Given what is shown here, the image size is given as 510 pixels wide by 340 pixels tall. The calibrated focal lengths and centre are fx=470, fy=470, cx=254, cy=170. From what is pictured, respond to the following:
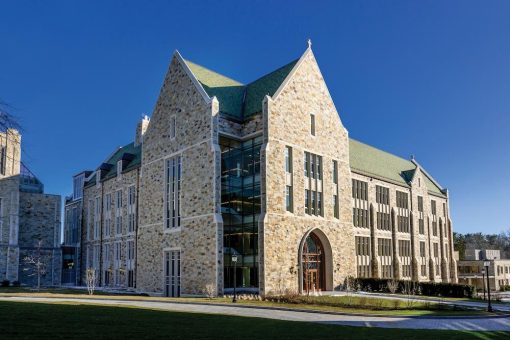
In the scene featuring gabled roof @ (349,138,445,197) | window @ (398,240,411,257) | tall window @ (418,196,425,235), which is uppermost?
gabled roof @ (349,138,445,197)

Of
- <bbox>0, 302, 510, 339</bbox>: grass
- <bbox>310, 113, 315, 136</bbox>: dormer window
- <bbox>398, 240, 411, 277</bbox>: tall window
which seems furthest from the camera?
<bbox>398, 240, 411, 277</bbox>: tall window

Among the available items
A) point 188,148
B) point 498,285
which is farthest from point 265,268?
point 498,285

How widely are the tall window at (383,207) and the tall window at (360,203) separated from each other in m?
2.59

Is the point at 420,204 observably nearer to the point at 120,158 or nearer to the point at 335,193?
the point at 335,193

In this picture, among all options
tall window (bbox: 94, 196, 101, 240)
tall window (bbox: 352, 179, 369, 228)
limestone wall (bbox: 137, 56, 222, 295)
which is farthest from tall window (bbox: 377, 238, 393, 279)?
tall window (bbox: 94, 196, 101, 240)

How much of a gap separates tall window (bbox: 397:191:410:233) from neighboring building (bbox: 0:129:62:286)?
39.2 metres

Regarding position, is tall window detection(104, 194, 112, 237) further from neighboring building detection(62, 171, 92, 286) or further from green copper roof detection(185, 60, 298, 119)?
green copper roof detection(185, 60, 298, 119)

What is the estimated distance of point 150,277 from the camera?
39.3m

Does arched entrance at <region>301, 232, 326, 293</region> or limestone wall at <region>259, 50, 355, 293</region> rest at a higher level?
limestone wall at <region>259, 50, 355, 293</region>

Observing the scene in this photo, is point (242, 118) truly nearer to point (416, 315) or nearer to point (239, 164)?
point (239, 164)

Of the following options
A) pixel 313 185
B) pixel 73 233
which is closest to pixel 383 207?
pixel 313 185

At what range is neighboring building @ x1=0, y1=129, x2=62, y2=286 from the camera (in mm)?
50556

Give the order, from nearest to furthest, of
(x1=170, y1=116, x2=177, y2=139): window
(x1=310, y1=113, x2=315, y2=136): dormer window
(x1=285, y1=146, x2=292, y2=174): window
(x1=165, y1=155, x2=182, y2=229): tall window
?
(x1=285, y1=146, x2=292, y2=174): window, (x1=165, y1=155, x2=182, y2=229): tall window, (x1=310, y1=113, x2=315, y2=136): dormer window, (x1=170, y1=116, x2=177, y2=139): window

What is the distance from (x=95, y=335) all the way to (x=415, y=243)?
48072mm
